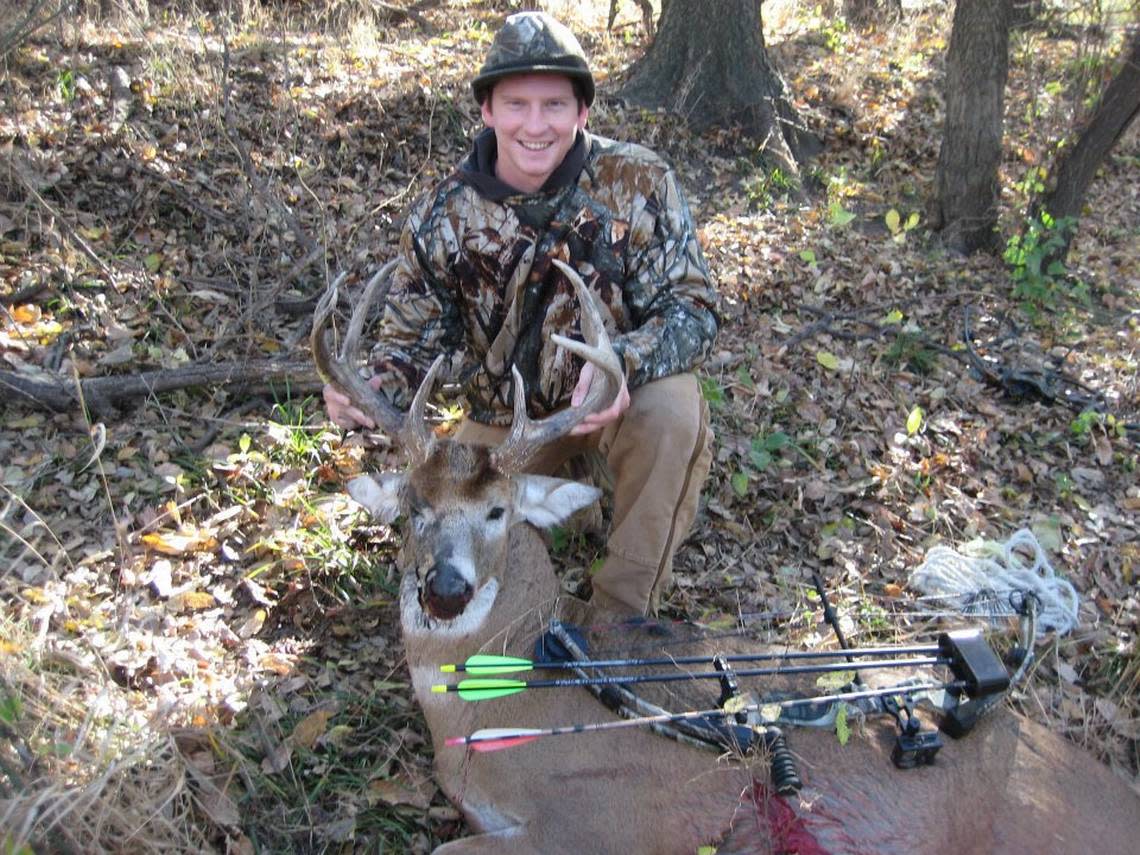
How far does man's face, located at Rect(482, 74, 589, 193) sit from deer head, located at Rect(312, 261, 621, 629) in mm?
630

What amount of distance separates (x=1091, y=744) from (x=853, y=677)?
1.23m

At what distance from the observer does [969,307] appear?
605cm

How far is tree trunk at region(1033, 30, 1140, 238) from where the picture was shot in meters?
6.28

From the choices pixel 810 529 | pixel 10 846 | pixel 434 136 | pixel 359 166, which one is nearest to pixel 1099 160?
pixel 810 529

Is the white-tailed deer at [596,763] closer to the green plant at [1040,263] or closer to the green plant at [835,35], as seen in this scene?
the green plant at [1040,263]

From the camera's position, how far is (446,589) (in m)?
2.80

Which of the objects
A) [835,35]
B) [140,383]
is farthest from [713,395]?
[835,35]

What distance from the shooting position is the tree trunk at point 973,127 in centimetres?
658

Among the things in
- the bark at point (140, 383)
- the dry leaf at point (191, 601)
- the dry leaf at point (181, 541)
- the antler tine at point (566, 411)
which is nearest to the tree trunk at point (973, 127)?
the antler tine at point (566, 411)

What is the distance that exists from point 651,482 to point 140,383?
8.35 ft

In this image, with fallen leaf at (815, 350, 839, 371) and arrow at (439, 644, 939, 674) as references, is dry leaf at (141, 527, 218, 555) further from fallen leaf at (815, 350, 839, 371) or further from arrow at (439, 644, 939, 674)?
fallen leaf at (815, 350, 839, 371)

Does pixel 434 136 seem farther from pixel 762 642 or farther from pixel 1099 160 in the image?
pixel 1099 160

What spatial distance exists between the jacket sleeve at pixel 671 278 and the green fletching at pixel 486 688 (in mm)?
1319

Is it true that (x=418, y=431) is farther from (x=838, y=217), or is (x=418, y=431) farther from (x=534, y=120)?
(x=838, y=217)
